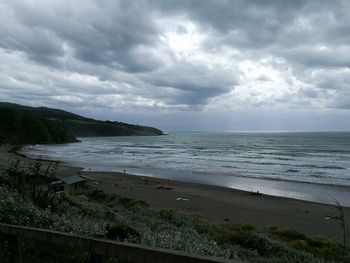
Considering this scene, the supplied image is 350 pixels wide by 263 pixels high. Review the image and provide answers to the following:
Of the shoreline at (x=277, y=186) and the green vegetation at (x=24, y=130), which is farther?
the green vegetation at (x=24, y=130)

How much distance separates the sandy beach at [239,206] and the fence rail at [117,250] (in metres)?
14.0

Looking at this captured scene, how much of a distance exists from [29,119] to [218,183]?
108m

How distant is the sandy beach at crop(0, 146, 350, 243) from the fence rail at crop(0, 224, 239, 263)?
14030mm

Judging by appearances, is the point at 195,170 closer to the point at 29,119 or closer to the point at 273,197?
the point at 273,197

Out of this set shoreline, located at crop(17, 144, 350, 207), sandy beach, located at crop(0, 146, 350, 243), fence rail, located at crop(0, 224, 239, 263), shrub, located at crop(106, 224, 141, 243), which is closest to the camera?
fence rail, located at crop(0, 224, 239, 263)

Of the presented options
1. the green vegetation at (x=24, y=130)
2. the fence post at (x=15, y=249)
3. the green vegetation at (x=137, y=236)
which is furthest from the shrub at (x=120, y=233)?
the green vegetation at (x=24, y=130)

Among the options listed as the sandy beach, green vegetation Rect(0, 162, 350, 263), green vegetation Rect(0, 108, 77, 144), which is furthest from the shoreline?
green vegetation Rect(0, 108, 77, 144)

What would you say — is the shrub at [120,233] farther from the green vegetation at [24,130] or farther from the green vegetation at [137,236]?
the green vegetation at [24,130]

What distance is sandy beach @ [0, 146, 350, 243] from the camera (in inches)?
701

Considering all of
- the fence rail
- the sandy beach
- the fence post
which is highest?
the fence rail

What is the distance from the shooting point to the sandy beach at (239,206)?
701 inches

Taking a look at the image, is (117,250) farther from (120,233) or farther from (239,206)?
(239,206)

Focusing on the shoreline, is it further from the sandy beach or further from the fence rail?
the fence rail

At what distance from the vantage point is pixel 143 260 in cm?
282
